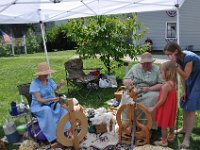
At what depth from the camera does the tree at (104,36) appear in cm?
882

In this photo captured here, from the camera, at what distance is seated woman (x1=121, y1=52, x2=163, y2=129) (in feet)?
16.9

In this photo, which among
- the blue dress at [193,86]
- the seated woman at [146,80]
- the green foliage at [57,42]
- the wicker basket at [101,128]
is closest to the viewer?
the blue dress at [193,86]

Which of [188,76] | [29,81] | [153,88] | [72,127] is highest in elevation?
[188,76]

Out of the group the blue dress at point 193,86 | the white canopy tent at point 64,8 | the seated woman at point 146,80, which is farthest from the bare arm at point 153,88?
the white canopy tent at point 64,8

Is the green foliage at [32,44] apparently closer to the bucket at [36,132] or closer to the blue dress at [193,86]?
the bucket at [36,132]

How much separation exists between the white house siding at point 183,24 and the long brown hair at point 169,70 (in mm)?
13033

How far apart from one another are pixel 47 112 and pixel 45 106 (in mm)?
115

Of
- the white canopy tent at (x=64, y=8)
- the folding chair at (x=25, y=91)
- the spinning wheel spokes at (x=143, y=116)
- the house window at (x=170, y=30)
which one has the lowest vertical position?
the spinning wheel spokes at (x=143, y=116)

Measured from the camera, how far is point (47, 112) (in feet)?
16.6

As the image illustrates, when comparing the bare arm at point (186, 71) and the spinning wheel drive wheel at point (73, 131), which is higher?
the bare arm at point (186, 71)

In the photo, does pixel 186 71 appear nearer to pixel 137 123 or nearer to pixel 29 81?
pixel 137 123

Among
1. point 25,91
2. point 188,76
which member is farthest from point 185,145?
point 25,91

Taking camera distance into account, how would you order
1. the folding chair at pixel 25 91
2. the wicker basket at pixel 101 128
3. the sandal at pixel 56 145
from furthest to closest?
the folding chair at pixel 25 91 < the wicker basket at pixel 101 128 < the sandal at pixel 56 145

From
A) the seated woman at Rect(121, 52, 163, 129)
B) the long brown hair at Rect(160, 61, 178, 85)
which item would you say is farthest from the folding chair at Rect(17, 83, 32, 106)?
the long brown hair at Rect(160, 61, 178, 85)
